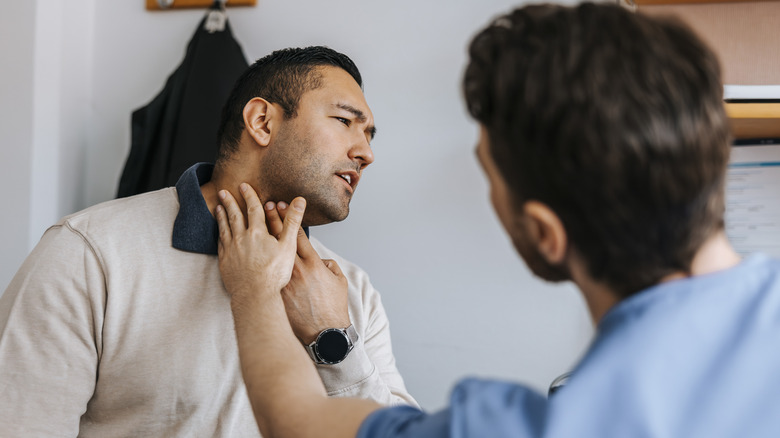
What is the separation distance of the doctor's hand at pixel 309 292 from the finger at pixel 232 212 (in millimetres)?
70

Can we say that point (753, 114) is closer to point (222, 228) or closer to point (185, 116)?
point (222, 228)

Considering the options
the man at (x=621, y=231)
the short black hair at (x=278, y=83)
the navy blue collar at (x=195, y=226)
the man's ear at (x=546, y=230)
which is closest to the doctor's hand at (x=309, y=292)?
the navy blue collar at (x=195, y=226)

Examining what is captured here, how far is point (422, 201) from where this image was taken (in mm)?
1954

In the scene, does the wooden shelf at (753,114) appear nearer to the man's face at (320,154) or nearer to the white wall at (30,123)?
the man's face at (320,154)

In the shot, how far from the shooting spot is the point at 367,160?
4.91 ft

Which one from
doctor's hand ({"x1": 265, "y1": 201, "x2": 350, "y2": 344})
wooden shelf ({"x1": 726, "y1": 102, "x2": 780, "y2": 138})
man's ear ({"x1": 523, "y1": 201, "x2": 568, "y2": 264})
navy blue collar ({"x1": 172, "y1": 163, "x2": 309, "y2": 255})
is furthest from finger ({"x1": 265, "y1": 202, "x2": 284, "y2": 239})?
wooden shelf ({"x1": 726, "y1": 102, "x2": 780, "y2": 138})

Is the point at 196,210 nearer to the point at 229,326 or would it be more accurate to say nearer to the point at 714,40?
the point at 229,326

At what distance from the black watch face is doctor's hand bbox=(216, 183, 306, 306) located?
0.15m

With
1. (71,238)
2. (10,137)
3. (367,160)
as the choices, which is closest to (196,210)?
(71,238)

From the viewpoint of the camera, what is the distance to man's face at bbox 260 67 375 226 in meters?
1.42

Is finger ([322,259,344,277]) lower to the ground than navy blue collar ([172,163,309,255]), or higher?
lower

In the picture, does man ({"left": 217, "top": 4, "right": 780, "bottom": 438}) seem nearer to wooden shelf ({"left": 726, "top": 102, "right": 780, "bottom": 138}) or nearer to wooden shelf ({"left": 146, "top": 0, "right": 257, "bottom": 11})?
wooden shelf ({"left": 726, "top": 102, "right": 780, "bottom": 138})

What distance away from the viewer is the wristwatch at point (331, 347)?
4.17 ft

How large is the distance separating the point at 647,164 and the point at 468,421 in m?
0.28
